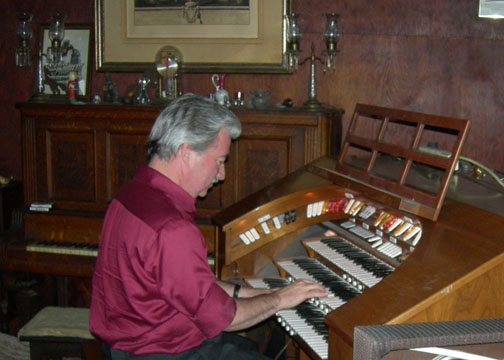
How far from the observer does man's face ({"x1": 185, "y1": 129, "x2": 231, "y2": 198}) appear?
2205mm

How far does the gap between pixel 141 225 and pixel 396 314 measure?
84 cm

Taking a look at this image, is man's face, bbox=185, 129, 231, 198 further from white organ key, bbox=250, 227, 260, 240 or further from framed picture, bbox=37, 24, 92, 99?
framed picture, bbox=37, 24, 92, 99

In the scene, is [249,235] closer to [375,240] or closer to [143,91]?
[375,240]

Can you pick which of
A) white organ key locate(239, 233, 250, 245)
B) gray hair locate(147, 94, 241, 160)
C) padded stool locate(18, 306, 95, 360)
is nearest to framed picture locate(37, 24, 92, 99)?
padded stool locate(18, 306, 95, 360)

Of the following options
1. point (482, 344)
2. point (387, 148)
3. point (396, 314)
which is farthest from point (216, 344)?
point (387, 148)

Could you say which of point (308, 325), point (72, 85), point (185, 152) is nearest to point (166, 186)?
point (185, 152)

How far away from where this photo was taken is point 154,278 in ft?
6.57

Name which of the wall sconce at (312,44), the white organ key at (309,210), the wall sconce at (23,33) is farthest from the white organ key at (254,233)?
the wall sconce at (23,33)

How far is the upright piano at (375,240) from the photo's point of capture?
6.25 feet

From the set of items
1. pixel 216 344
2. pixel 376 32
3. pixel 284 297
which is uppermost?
pixel 376 32

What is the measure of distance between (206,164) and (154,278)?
0.46 metres

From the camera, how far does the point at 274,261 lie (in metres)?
3.00

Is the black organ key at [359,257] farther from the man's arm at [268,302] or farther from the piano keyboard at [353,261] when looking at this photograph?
the man's arm at [268,302]

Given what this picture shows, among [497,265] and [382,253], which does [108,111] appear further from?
[497,265]
